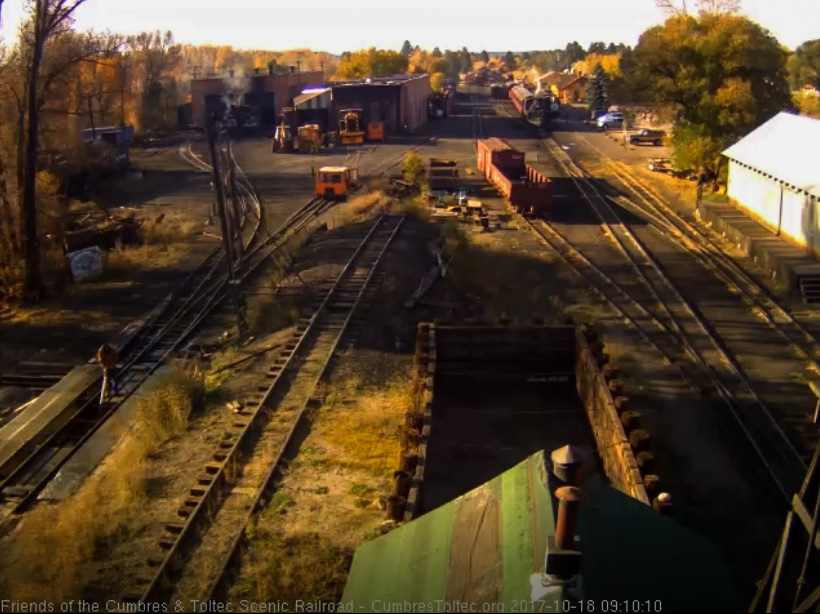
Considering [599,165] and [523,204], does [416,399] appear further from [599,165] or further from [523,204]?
[599,165]

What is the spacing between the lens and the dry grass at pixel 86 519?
29.5ft

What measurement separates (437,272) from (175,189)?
67.3 feet

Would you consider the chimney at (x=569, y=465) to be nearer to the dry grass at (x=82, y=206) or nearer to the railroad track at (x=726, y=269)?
the railroad track at (x=726, y=269)

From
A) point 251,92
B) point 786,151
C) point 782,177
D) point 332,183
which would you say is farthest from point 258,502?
point 251,92

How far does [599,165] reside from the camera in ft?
141

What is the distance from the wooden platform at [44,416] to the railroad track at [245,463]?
129 inches

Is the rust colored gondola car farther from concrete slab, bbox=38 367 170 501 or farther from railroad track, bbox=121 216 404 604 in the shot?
concrete slab, bbox=38 367 170 501

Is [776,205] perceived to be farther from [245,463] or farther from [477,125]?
[477,125]

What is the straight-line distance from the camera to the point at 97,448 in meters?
13.2

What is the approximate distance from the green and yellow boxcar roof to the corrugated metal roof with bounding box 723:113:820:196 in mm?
19323

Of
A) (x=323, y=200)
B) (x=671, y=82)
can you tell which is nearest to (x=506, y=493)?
(x=323, y=200)

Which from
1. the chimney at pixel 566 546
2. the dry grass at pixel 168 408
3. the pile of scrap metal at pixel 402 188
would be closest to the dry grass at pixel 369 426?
the dry grass at pixel 168 408

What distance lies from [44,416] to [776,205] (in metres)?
20.8

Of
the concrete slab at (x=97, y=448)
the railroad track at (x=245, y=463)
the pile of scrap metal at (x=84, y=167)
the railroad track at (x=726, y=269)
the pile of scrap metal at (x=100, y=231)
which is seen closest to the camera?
the railroad track at (x=245, y=463)
